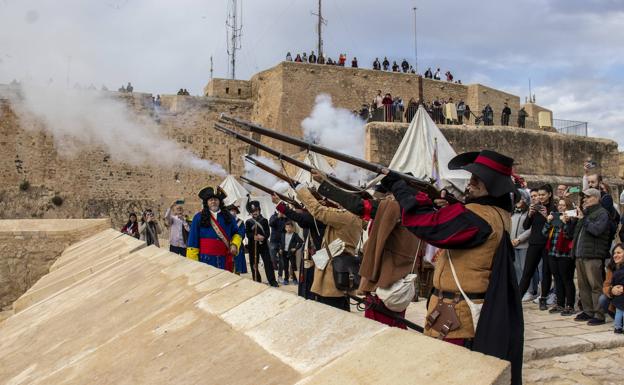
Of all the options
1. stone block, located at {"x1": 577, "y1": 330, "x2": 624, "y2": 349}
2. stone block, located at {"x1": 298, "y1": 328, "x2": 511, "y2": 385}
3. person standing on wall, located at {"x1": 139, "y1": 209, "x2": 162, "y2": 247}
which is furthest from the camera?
person standing on wall, located at {"x1": 139, "y1": 209, "x2": 162, "y2": 247}

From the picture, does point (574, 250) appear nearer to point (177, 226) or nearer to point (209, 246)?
point (209, 246)

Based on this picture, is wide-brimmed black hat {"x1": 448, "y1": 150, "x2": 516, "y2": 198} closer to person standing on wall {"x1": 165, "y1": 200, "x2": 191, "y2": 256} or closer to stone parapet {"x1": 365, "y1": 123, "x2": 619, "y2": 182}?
person standing on wall {"x1": 165, "y1": 200, "x2": 191, "y2": 256}

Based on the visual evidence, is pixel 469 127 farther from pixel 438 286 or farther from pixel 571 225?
pixel 438 286

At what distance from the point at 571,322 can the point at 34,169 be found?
2458cm

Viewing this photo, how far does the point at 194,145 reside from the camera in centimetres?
2791

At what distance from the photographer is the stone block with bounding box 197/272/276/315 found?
2650mm

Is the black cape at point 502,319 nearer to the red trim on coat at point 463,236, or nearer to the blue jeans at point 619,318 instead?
the red trim on coat at point 463,236

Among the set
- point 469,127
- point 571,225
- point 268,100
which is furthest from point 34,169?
point 571,225

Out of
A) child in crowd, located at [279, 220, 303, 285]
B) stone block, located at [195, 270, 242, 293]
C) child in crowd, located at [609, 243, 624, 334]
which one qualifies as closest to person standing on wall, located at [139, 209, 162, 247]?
child in crowd, located at [279, 220, 303, 285]

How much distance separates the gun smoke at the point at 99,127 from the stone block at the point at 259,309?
25616 mm

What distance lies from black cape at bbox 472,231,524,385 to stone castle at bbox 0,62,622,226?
18347 mm

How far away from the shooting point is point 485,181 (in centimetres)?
271

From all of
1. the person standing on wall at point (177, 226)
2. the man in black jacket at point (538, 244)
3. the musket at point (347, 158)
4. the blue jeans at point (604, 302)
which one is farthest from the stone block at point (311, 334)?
the person standing on wall at point (177, 226)

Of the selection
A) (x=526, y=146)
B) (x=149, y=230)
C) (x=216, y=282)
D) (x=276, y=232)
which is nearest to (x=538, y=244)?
(x=216, y=282)
